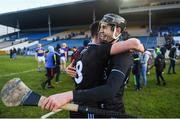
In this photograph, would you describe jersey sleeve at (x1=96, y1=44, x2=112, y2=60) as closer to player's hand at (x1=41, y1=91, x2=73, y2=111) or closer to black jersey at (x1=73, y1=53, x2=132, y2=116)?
black jersey at (x1=73, y1=53, x2=132, y2=116)

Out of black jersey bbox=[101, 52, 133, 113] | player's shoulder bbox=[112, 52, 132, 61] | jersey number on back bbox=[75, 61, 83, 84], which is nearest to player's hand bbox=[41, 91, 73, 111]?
black jersey bbox=[101, 52, 133, 113]

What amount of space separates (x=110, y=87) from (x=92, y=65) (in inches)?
18.7

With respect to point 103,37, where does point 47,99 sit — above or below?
below

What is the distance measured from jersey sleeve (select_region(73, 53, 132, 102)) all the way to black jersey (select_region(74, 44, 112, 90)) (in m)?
0.17

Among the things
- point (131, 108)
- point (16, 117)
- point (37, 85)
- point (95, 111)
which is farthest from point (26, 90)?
point (37, 85)

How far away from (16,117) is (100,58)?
19.8 feet

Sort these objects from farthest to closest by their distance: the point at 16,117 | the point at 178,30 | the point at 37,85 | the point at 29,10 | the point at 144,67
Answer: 1. the point at 29,10
2. the point at 178,30
3. the point at 37,85
4. the point at 144,67
5. the point at 16,117

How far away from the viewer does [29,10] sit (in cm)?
6175

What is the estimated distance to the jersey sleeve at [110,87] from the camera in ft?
7.97

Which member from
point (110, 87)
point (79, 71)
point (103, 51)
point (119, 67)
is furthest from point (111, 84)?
point (79, 71)

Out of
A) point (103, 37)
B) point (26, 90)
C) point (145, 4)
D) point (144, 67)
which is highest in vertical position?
point (145, 4)

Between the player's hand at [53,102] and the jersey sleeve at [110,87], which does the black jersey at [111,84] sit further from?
the player's hand at [53,102]

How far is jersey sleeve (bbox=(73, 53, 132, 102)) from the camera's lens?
243cm

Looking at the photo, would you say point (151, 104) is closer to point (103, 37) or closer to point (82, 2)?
point (103, 37)
